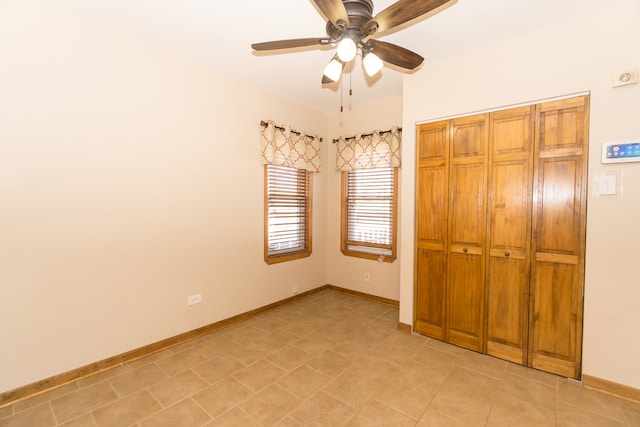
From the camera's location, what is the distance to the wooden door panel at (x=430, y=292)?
296 centimetres

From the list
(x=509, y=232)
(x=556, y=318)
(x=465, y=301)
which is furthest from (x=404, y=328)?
(x=509, y=232)

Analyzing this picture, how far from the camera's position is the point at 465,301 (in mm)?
2814

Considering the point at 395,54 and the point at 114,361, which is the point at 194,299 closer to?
the point at 114,361

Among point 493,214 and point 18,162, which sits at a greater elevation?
point 18,162

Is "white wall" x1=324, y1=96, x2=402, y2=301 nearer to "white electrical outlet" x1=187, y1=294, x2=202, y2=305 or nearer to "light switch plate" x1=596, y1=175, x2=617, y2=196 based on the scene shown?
"light switch plate" x1=596, y1=175, x2=617, y2=196

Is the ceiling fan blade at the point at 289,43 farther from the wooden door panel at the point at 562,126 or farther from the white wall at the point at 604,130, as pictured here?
the wooden door panel at the point at 562,126

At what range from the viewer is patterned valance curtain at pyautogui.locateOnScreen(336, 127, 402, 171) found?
387 centimetres

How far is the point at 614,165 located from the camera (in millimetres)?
2125

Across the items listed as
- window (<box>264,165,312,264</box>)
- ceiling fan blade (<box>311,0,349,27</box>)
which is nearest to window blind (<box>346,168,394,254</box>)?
window (<box>264,165,312,264</box>)

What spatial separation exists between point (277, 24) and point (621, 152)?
9.30 ft

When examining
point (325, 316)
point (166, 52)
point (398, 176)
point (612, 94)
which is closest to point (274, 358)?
point (325, 316)

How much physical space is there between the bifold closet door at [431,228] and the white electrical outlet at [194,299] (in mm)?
2376

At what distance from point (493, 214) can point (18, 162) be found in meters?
3.88

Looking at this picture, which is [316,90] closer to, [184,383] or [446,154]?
[446,154]
